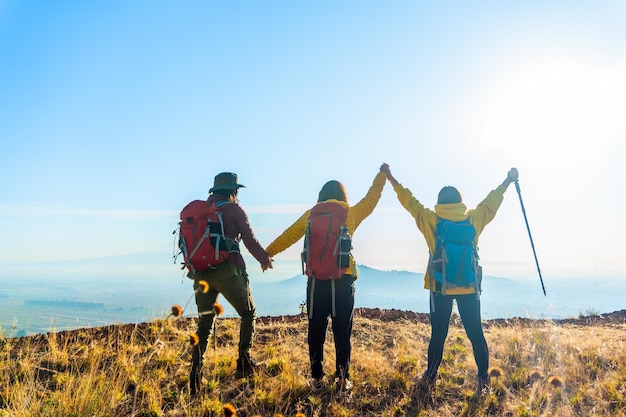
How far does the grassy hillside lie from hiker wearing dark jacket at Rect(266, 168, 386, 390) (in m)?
0.28

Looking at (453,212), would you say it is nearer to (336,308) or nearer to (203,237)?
(336,308)

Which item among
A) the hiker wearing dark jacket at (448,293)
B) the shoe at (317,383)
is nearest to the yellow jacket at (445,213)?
the hiker wearing dark jacket at (448,293)

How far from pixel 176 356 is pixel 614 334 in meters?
9.37

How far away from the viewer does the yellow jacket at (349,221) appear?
577 centimetres

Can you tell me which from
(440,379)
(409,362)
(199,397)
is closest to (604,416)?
(440,379)

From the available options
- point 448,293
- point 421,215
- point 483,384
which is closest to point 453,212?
point 421,215

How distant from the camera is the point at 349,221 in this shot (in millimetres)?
5723

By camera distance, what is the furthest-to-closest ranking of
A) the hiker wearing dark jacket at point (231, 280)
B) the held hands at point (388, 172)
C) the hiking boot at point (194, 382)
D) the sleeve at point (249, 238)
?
the held hands at point (388, 172) → the sleeve at point (249, 238) → the hiker wearing dark jacket at point (231, 280) → the hiking boot at point (194, 382)

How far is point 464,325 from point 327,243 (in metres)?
2.18

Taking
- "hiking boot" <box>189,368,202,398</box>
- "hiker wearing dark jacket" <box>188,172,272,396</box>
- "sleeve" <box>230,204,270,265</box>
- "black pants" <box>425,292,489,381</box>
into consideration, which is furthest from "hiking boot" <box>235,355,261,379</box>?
"black pants" <box>425,292,489,381</box>

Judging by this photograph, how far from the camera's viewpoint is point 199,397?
5.07 metres

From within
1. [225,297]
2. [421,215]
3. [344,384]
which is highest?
[421,215]

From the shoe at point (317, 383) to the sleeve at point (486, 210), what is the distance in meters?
2.85

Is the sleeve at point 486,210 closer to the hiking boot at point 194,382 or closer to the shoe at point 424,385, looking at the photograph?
the shoe at point 424,385
